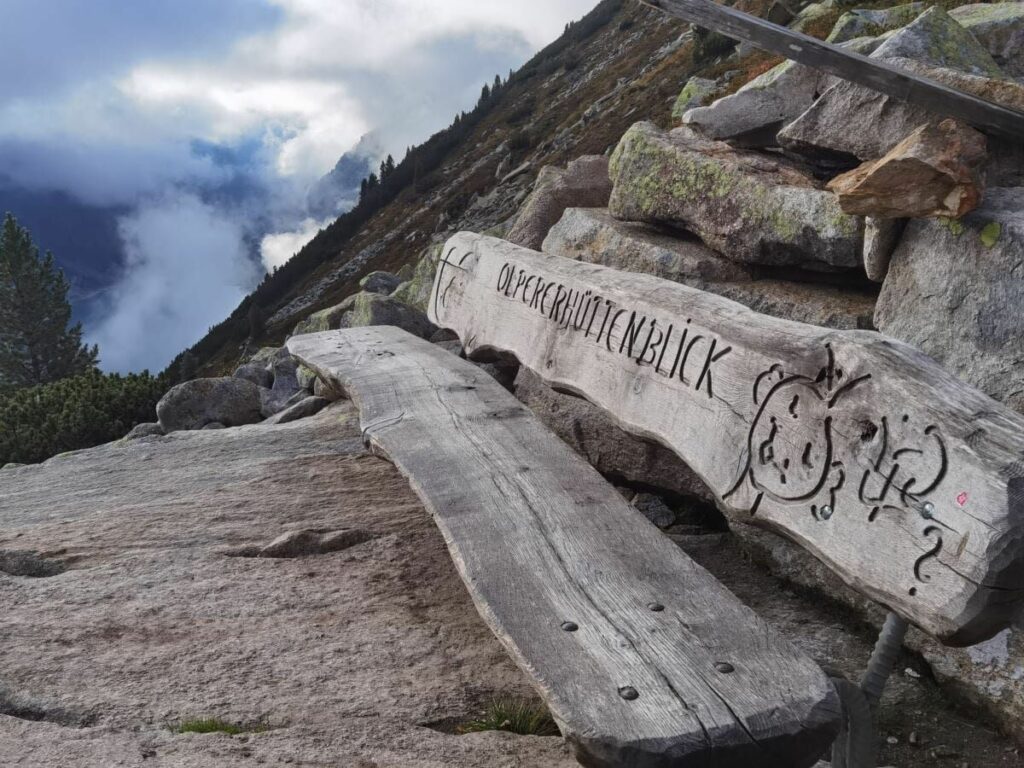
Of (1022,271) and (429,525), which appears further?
(429,525)

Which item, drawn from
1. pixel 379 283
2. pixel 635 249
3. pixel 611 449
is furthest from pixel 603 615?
pixel 379 283

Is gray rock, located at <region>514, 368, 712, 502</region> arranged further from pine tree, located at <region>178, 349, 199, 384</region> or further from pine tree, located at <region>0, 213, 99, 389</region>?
pine tree, located at <region>178, 349, 199, 384</region>

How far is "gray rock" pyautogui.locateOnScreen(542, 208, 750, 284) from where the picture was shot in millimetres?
6223

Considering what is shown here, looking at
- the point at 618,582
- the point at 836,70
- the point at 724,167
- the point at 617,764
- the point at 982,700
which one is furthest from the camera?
the point at 724,167

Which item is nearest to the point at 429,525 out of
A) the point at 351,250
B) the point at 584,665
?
the point at 584,665

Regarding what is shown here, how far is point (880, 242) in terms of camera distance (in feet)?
15.8

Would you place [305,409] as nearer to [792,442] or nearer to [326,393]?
[326,393]

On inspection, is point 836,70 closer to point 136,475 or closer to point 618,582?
point 618,582

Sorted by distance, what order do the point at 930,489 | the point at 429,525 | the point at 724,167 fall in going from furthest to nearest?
the point at 724,167
the point at 429,525
the point at 930,489

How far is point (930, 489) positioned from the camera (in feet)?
8.95

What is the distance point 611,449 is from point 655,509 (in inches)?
22.8

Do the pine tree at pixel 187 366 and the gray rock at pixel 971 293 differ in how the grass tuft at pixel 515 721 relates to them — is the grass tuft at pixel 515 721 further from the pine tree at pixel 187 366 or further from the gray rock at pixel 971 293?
the pine tree at pixel 187 366

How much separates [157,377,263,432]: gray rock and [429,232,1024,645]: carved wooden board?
703cm

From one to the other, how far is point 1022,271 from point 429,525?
3.74 meters
